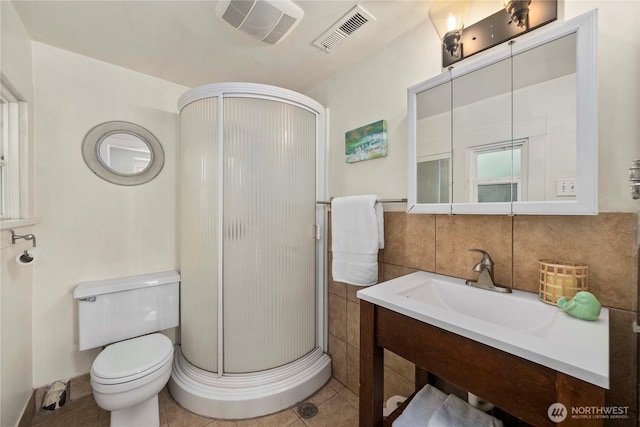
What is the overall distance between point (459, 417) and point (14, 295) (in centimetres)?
213

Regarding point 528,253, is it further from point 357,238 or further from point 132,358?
point 132,358

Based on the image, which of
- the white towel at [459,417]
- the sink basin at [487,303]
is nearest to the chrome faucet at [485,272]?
the sink basin at [487,303]

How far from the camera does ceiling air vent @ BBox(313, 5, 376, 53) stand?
130 cm

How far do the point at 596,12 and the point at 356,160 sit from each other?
1130 mm

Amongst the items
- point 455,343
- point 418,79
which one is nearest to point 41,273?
point 455,343

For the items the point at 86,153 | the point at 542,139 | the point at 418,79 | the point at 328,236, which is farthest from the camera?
the point at 328,236

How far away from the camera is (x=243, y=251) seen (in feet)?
5.24

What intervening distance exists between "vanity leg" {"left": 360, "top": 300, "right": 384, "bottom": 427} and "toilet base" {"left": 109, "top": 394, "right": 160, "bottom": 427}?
1178 millimetres

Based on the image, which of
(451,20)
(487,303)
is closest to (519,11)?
(451,20)

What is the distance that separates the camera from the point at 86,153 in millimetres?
1690

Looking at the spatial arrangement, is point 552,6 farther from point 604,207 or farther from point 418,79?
point 604,207

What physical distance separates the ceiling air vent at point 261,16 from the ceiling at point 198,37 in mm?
62

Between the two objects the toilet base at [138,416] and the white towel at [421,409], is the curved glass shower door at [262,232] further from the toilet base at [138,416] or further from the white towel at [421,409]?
the white towel at [421,409]

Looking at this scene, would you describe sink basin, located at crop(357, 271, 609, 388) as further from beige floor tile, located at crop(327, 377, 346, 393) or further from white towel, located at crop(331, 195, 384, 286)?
beige floor tile, located at crop(327, 377, 346, 393)
